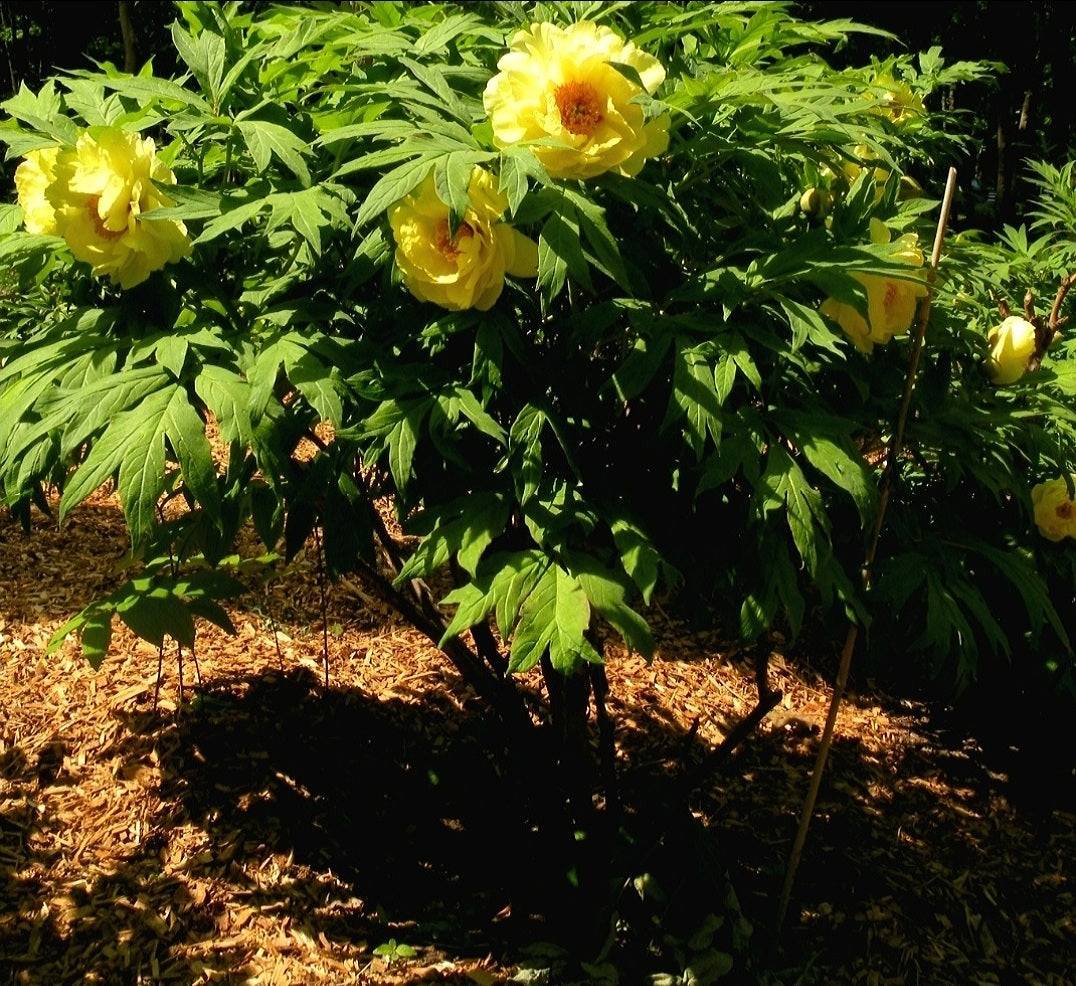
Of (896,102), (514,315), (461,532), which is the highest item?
(896,102)

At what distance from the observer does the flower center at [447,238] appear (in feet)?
5.85

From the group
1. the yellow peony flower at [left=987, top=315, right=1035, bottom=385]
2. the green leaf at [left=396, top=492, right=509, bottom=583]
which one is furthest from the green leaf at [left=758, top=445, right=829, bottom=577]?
the yellow peony flower at [left=987, top=315, right=1035, bottom=385]

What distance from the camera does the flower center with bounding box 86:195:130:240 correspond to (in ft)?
6.17

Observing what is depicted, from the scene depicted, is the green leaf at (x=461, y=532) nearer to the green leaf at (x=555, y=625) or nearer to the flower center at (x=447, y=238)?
the green leaf at (x=555, y=625)

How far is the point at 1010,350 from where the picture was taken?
2314 millimetres

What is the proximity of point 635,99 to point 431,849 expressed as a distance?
2.19 meters

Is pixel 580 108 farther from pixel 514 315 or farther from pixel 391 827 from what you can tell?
pixel 391 827

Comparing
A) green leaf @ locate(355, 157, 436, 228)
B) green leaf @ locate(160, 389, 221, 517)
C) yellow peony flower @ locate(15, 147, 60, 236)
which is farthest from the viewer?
yellow peony flower @ locate(15, 147, 60, 236)

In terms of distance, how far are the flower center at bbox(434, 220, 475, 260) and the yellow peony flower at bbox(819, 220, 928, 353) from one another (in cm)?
72

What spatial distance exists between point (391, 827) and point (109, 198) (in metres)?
1.99

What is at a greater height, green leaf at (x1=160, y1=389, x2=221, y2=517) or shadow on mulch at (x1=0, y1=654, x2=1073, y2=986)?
green leaf at (x1=160, y1=389, x2=221, y2=517)

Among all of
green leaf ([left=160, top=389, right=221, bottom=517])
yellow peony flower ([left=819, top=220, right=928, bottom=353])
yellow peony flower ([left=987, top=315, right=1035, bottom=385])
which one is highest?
yellow peony flower ([left=819, top=220, right=928, bottom=353])

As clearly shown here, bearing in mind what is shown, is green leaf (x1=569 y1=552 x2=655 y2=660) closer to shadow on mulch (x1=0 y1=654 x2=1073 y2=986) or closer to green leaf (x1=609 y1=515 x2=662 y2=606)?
green leaf (x1=609 y1=515 x2=662 y2=606)

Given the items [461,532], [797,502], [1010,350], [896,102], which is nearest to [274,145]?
[461,532]
